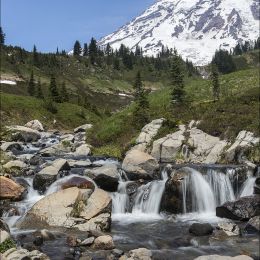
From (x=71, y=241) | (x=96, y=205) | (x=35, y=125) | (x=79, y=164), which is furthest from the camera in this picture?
(x=35, y=125)

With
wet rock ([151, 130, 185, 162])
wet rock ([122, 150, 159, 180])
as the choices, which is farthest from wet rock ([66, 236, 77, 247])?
wet rock ([151, 130, 185, 162])

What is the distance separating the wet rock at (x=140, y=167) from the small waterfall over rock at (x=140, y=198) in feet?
5.74

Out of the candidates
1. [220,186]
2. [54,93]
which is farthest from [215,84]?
[54,93]

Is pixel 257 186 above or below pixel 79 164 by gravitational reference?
below

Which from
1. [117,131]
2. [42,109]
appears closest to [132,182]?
[117,131]

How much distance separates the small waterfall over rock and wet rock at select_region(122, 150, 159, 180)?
68.9 inches

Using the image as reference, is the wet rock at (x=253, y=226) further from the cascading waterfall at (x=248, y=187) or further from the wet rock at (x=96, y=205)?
the wet rock at (x=96, y=205)

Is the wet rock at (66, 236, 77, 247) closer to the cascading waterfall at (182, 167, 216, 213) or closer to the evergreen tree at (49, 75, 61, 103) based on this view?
the cascading waterfall at (182, 167, 216, 213)

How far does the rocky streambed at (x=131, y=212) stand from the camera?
19578mm

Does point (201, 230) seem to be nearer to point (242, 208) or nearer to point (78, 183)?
point (242, 208)

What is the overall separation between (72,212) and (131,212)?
471 centimetres

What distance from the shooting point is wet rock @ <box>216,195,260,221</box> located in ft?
79.2

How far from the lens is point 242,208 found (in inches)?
959

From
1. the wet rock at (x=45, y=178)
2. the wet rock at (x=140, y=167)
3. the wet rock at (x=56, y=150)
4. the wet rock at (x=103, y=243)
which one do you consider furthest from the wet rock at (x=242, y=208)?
the wet rock at (x=56, y=150)
